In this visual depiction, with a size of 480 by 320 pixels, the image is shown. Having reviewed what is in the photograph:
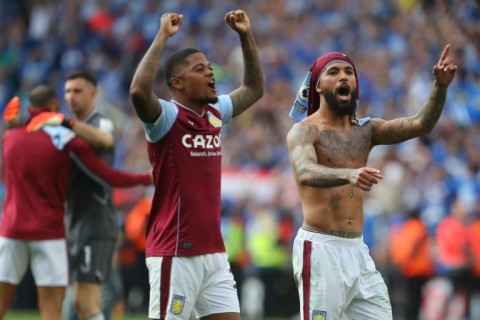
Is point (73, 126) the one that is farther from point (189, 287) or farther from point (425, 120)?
point (425, 120)

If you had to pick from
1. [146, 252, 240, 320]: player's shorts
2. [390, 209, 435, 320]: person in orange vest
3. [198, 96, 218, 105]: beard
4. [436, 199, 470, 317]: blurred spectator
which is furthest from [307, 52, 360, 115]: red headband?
[390, 209, 435, 320]: person in orange vest

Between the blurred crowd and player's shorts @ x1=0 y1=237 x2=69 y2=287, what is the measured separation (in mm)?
4555

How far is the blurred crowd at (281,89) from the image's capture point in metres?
15.9

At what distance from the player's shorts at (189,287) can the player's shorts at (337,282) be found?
0.60 meters

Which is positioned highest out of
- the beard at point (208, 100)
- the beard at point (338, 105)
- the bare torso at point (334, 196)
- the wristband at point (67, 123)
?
the wristband at point (67, 123)

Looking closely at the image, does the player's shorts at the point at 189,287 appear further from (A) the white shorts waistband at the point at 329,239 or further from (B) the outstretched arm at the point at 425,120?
(B) the outstretched arm at the point at 425,120

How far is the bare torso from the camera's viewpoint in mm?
7762

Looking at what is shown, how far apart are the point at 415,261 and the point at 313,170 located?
26.7ft

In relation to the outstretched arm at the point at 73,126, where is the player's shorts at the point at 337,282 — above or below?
below

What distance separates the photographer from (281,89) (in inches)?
788

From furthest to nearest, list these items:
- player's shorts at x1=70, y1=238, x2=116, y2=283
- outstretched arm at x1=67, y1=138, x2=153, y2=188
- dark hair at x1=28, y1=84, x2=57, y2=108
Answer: player's shorts at x1=70, y1=238, x2=116, y2=283
dark hair at x1=28, y1=84, x2=57, y2=108
outstretched arm at x1=67, y1=138, x2=153, y2=188

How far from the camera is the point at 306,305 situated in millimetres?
7688

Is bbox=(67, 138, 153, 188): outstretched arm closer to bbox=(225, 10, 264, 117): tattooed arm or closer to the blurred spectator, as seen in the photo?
bbox=(225, 10, 264, 117): tattooed arm

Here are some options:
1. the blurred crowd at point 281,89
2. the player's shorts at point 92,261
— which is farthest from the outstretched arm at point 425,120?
the blurred crowd at point 281,89
